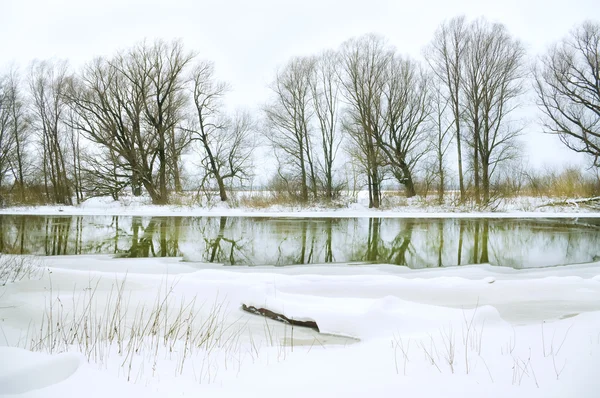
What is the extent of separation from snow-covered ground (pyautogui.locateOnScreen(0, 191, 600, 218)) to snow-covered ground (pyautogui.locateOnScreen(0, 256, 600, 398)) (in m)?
13.2

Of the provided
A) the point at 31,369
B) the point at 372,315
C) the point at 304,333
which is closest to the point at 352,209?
the point at 372,315

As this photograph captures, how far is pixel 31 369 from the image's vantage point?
8.96 ft

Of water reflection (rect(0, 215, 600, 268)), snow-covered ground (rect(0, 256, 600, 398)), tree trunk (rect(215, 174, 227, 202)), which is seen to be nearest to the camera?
snow-covered ground (rect(0, 256, 600, 398))

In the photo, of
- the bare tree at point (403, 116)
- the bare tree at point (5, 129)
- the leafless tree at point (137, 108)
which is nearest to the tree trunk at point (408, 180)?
the bare tree at point (403, 116)

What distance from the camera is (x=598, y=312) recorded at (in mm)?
4992

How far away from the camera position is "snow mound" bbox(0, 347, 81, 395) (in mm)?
2592

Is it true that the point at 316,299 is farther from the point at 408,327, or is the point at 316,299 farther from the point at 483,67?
the point at 483,67

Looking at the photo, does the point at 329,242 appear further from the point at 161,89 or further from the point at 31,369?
the point at 161,89

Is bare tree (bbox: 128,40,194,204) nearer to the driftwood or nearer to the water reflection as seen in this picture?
the water reflection

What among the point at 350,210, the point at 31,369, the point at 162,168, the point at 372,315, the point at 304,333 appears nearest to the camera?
the point at 31,369

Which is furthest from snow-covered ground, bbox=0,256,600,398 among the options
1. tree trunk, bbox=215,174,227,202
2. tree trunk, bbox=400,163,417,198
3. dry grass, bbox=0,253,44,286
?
tree trunk, bbox=215,174,227,202

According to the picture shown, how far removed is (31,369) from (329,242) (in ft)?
31.7

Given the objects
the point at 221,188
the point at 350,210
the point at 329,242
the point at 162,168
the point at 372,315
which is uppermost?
the point at 162,168

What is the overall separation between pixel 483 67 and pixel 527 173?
1055 cm
